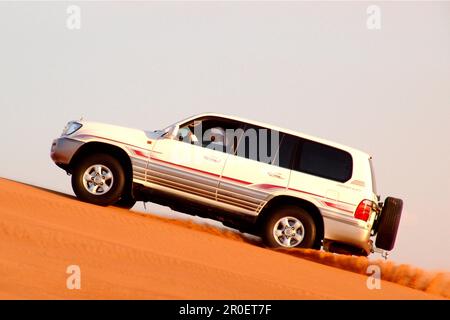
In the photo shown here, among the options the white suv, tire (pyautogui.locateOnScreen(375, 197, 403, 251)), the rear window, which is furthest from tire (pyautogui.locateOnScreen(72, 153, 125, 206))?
tire (pyautogui.locateOnScreen(375, 197, 403, 251))

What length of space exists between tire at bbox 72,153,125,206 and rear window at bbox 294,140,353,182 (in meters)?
2.59

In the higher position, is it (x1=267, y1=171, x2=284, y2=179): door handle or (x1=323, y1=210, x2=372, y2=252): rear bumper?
(x1=267, y1=171, x2=284, y2=179): door handle

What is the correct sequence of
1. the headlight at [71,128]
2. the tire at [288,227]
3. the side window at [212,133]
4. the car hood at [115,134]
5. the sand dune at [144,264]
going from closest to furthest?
the sand dune at [144,264], the tire at [288,227], the side window at [212,133], the car hood at [115,134], the headlight at [71,128]

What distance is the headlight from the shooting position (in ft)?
37.4

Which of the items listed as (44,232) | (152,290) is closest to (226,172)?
(44,232)

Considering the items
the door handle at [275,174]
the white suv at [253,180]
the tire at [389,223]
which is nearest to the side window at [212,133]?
the white suv at [253,180]

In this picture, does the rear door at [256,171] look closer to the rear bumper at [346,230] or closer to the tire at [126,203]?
the rear bumper at [346,230]

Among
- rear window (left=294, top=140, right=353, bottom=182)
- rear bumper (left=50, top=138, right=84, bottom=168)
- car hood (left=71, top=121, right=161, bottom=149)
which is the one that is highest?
car hood (left=71, top=121, right=161, bottom=149)

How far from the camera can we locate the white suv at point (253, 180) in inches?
423

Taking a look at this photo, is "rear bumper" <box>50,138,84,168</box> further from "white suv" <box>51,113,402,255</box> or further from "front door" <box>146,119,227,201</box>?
"front door" <box>146,119,227,201</box>

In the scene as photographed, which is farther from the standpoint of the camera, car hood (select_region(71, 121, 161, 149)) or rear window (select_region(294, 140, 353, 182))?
car hood (select_region(71, 121, 161, 149))

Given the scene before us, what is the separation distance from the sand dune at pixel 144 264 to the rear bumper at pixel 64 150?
0.97 metres

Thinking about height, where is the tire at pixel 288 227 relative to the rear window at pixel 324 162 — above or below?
below

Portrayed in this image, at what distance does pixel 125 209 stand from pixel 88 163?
133cm
